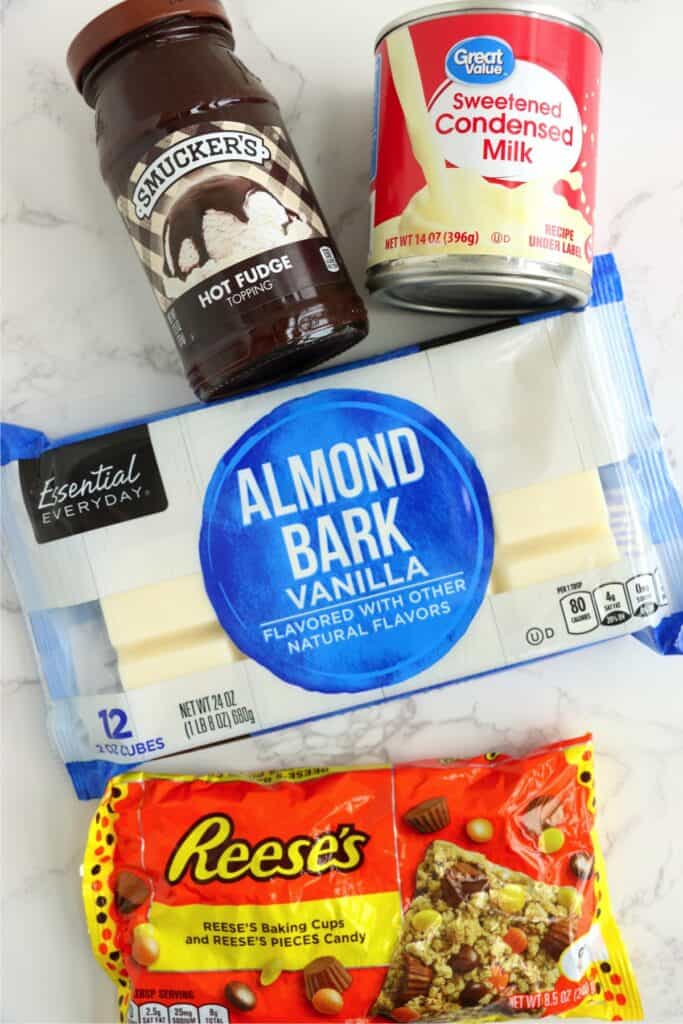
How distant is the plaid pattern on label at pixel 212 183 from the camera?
2.31ft

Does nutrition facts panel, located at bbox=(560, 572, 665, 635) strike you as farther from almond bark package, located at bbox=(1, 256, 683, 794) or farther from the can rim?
the can rim

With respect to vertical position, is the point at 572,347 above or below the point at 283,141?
below

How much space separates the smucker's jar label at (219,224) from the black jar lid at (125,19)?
84 mm

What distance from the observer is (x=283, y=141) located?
75 cm

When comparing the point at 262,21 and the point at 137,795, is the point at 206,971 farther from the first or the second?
the point at 262,21

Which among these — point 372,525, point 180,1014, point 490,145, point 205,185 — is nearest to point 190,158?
point 205,185

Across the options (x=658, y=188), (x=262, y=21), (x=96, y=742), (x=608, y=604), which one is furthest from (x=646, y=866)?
(x=262, y=21)

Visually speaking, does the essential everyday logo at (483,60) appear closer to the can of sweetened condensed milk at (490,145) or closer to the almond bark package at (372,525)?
the can of sweetened condensed milk at (490,145)

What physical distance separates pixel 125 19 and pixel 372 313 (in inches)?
12.6

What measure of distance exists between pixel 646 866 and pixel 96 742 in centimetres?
55

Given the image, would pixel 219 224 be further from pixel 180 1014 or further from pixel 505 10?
pixel 180 1014

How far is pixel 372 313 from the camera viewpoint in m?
0.87

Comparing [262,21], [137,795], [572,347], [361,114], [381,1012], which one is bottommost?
[381,1012]

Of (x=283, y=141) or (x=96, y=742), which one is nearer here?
(x=283, y=141)
